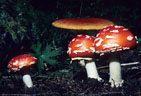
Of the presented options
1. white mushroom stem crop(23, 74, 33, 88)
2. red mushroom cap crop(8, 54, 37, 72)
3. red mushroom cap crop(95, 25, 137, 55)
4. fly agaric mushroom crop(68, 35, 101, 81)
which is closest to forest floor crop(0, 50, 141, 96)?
white mushroom stem crop(23, 74, 33, 88)

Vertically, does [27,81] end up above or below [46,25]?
below

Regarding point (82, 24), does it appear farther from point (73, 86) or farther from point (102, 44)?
point (73, 86)

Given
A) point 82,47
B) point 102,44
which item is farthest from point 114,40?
point 82,47

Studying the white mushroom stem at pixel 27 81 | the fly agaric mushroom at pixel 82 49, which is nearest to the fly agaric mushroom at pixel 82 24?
the fly agaric mushroom at pixel 82 49

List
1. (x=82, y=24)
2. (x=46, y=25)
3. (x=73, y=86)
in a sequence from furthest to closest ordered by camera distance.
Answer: (x=46, y=25) → (x=82, y=24) → (x=73, y=86)

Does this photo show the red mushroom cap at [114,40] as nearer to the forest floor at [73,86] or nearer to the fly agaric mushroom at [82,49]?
the fly agaric mushroom at [82,49]

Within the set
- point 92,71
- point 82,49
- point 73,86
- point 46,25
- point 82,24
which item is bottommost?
point 73,86

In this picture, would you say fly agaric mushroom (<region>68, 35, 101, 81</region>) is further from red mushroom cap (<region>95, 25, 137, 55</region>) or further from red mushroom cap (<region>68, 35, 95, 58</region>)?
red mushroom cap (<region>95, 25, 137, 55</region>)
